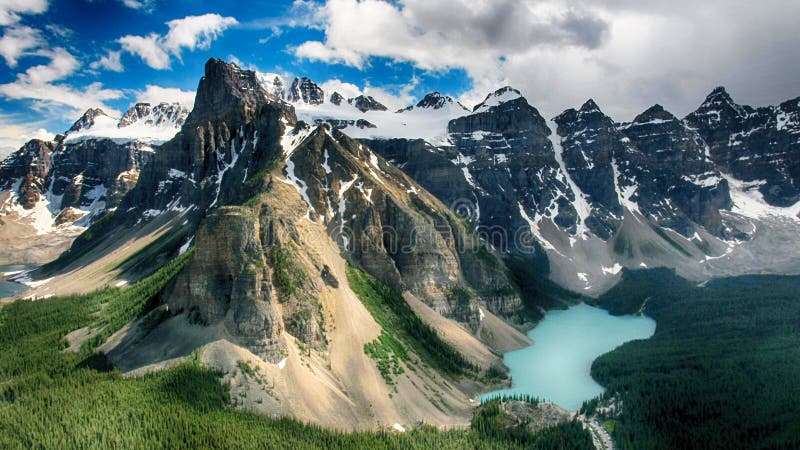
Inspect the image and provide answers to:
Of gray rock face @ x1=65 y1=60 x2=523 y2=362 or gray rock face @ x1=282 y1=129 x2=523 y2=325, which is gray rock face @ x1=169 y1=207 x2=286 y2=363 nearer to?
gray rock face @ x1=65 y1=60 x2=523 y2=362

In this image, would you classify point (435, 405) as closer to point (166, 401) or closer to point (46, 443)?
point (166, 401)

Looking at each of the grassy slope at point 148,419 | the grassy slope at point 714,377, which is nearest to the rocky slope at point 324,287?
the grassy slope at point 148,419

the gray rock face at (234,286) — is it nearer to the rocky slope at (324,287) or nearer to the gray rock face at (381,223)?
the rocky slope at (324,287)

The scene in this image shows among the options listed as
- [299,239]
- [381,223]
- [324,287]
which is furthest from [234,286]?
[381,223]

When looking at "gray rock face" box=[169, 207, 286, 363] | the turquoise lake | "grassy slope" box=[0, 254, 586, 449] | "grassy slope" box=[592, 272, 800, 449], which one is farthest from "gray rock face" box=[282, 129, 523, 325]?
"grassy slope" box=[0, 254, 586, 449]

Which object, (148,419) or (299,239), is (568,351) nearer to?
(299,239)

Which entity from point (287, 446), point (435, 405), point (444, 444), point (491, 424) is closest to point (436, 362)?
point (435, 405)
